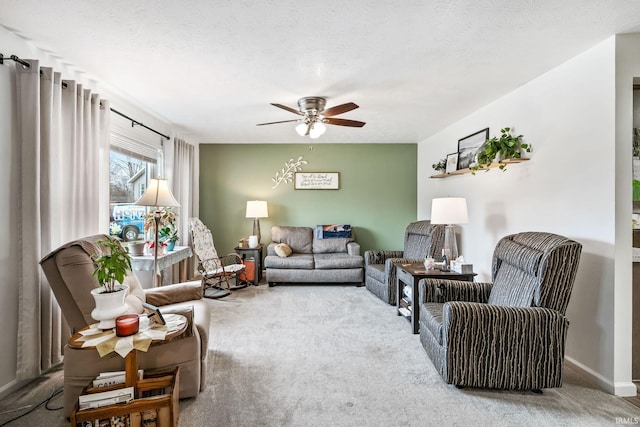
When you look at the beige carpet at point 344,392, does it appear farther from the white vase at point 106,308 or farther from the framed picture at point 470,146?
the framed picture at point 470,146

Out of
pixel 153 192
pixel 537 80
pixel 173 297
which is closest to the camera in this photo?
pixel 173 297

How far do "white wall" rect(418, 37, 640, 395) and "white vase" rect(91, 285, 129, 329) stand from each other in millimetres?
3187

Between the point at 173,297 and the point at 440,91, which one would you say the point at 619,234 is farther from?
the point at 173,297

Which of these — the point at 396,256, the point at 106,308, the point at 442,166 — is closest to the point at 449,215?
the point at 442,166

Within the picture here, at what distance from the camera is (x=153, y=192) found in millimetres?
3180

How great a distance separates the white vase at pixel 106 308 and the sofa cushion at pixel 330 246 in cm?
390

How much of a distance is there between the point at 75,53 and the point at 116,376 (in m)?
2.44

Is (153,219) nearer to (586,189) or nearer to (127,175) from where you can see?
(127,175)

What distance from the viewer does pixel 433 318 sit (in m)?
2.42

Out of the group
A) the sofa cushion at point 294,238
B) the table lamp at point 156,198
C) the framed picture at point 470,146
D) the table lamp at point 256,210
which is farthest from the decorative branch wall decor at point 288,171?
the framed picture at point 470,146

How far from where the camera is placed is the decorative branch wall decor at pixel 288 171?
18.8ft

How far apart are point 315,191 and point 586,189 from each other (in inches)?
160

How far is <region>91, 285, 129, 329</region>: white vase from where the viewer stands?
1646 millimetres

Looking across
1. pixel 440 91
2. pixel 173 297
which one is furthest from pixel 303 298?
pixel 440 91
